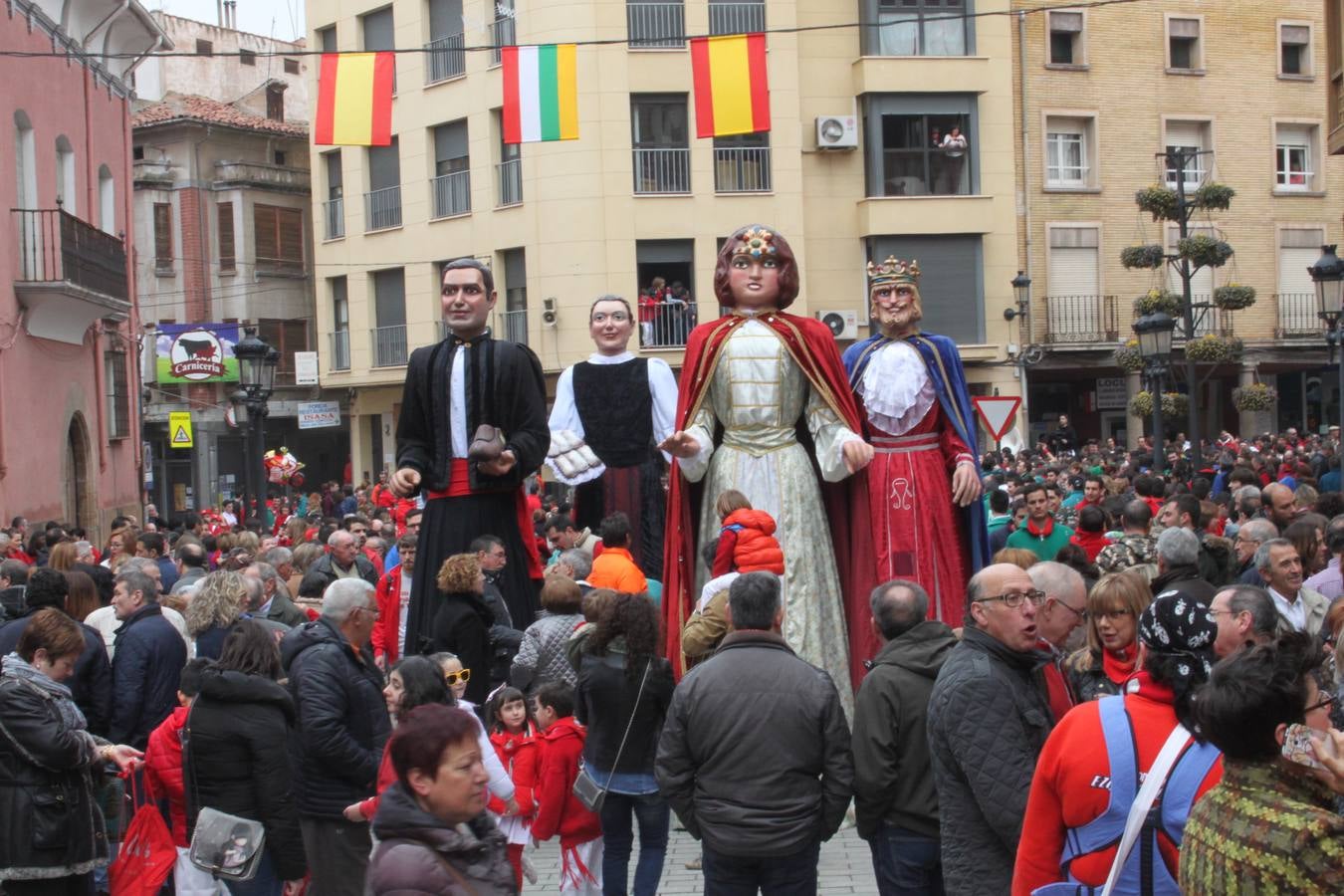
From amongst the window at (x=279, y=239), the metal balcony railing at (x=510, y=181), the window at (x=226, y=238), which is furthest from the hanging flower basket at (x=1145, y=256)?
the window at (x=226, y=238)

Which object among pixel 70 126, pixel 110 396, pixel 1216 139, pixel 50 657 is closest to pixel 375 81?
pixel 50 657

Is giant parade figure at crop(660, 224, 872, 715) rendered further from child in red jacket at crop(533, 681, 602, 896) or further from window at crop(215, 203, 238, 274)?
window at crop(215, 203, 238, 274)

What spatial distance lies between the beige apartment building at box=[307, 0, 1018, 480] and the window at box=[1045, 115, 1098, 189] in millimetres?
2048

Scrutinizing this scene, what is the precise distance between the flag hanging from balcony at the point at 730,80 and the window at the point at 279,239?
2808 centimetres

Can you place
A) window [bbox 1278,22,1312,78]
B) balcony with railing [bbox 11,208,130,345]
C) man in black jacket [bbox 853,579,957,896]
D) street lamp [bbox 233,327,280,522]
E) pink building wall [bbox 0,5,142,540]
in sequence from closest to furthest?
man in black jacket [bbox 853,579,957,896] < street lamp [bbox 233,327,280,522] < pink building wall [bbox 0,5,142,540] < balcony with railing [bbox 11,208,130,345] < window [bbox 1278,22,1312,78]

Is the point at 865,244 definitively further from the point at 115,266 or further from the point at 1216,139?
the point at 115,266

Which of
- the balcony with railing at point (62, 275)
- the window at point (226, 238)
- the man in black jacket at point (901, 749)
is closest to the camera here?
the man in black jacket at point (901, 749)

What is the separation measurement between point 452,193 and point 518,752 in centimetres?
2478

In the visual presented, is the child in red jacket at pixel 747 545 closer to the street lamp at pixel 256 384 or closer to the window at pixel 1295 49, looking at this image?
the street lamp at pixel 256 384

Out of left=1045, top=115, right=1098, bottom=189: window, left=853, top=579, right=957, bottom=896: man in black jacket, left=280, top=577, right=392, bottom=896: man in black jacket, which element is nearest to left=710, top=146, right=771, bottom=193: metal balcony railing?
left=1045, top=115, right=1098, bottom=189: window

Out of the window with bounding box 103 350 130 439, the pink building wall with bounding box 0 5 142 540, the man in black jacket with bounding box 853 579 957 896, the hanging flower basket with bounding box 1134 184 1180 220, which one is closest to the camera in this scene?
the man in black jacket with bounding box 853 579 957 896

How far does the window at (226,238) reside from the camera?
39219 millimetres

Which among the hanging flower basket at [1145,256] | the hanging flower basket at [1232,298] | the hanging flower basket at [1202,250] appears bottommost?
the hanging flower basket at [1232,298]

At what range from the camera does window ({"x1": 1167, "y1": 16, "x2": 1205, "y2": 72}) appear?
107 ft
